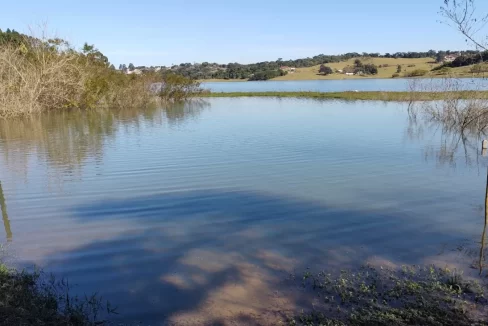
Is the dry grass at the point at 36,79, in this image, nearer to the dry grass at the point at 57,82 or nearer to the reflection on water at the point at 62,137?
the dry grass at the point at 57,82

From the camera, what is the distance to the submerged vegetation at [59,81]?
28.1m

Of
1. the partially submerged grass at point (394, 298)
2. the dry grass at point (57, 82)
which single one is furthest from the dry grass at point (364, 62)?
the partially submerged grass at point (394, 298)

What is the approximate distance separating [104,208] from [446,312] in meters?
6.85

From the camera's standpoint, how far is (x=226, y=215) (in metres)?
8.41

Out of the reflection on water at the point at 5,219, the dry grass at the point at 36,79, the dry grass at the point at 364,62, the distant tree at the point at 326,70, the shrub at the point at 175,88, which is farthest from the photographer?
the distant tree at the point at 326,70

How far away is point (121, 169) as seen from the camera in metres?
12.7

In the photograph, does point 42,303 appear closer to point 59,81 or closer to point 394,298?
point 394,298

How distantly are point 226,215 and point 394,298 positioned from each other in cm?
411

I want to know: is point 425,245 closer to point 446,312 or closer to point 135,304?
point 446,312

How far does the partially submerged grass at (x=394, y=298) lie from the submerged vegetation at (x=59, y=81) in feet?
89.7

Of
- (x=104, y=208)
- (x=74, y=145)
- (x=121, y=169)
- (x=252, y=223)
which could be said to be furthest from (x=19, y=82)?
(x=252, y=223)

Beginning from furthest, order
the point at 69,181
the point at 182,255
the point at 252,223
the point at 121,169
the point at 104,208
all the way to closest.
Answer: the point at 121,169 < the point at 69,181 < the point at 104,208 < the point at 252,223 < the point at 182,255

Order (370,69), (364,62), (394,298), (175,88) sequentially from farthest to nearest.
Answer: (364,62) < (370,69) < (175,88) < (394,298)

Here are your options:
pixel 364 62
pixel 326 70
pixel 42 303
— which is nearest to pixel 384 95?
pixel 42 303
